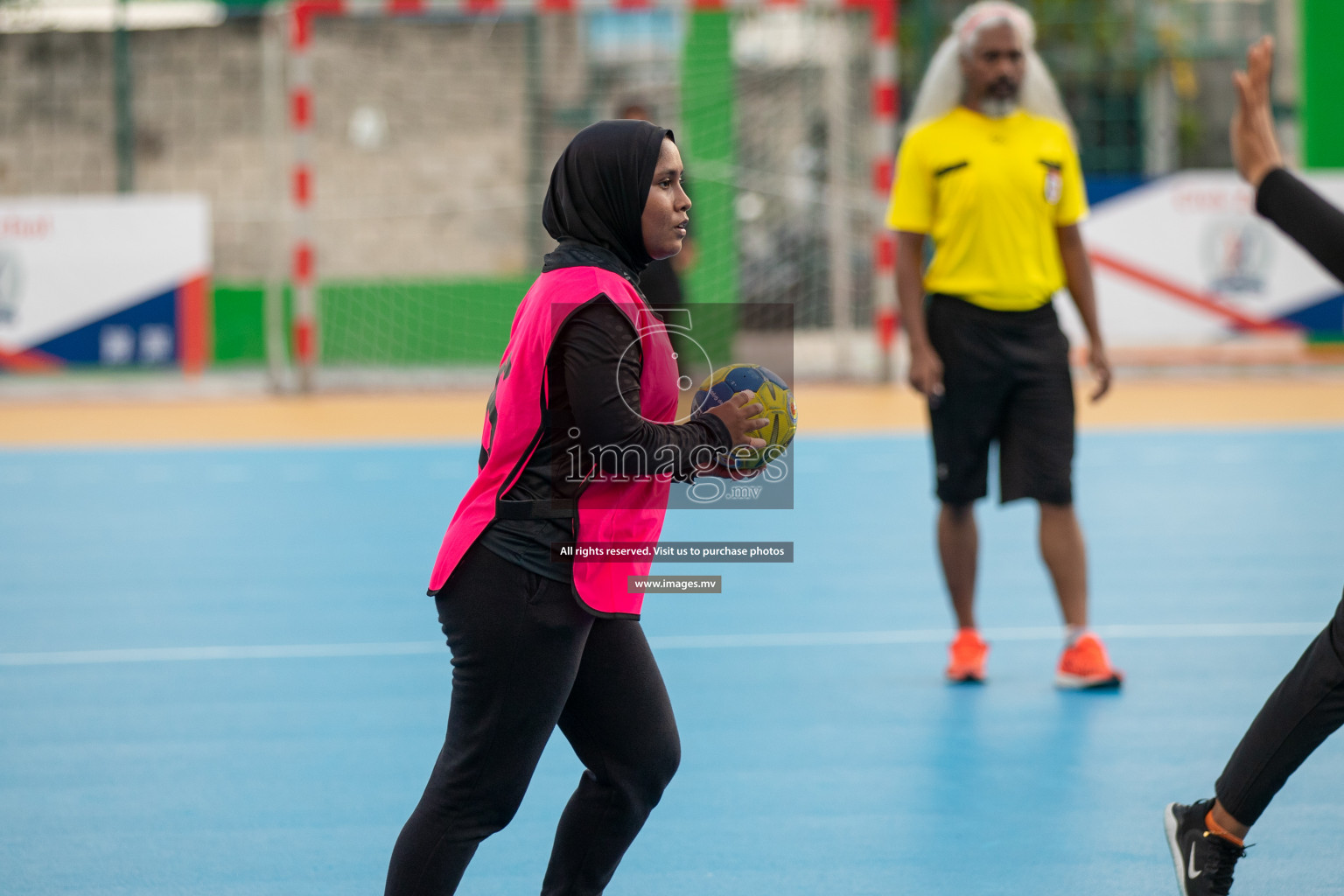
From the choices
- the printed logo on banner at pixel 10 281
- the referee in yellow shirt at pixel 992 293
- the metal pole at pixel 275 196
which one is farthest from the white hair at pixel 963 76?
the printed logo on banner at pixel 10 281

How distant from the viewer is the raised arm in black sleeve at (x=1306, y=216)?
8.85 ft

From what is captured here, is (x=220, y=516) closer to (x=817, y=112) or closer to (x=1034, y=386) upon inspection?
(x=1034, y=386)

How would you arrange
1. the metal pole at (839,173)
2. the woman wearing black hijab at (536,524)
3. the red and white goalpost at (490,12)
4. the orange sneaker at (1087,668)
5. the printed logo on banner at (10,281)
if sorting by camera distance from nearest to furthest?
the woman wearing black hijab at (536,524)
the orange sneaker at (1087,668)
the red and white goalpost at (490,12)
the printed logo on banner at (10,281)
the metal pole at (839,173)

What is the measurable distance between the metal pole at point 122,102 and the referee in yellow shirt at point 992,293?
37.5 ft

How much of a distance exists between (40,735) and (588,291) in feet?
9.01

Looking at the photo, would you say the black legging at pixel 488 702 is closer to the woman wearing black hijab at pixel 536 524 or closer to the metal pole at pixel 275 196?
the woman wearing black hijab at pixel 536 524

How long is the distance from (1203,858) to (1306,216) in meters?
1.19

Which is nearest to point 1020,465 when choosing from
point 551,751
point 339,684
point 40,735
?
point 551,751

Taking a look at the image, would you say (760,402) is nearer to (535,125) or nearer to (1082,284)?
(1082,284)

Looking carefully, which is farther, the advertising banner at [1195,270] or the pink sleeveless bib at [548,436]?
the advertising banner at [1195,270]

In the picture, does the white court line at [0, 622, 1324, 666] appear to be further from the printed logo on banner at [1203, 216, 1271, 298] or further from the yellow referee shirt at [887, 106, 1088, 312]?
the printed logo on banner at [1203, 216, 1271, 298]

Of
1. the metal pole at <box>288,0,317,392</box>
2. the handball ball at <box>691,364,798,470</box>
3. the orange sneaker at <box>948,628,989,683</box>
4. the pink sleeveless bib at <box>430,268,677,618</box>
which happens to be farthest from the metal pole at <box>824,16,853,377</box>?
the pink sleeveless bib at <box>430,268,677,618</box>

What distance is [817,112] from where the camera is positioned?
555 inches

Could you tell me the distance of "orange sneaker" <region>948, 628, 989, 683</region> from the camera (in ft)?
15.8
